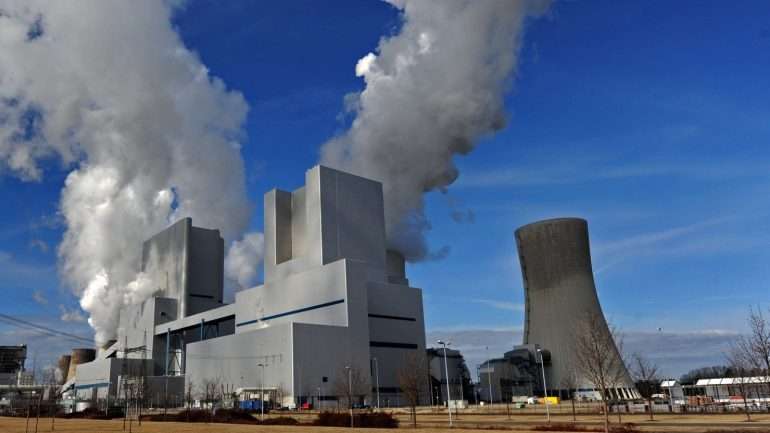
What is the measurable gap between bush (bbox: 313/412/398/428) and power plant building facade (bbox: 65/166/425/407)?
83.0 ft

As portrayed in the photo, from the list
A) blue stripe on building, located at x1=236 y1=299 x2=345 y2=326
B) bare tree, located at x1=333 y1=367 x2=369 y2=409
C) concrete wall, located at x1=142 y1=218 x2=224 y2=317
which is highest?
concrete wall, located at x1=142 y1=218 x2=224 y2=317

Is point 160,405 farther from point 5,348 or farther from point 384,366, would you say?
point 5,348

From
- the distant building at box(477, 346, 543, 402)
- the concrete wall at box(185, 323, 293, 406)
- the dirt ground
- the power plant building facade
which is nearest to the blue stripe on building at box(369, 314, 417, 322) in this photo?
the power plant building facade

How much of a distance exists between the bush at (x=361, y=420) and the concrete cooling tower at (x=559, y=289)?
38.0 m

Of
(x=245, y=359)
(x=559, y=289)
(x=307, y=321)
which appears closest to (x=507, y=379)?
(x=559, y=289)

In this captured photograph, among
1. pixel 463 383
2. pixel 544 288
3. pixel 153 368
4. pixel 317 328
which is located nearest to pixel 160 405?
pixel 153 368

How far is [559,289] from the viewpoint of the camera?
228ft

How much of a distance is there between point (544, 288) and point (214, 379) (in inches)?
1503

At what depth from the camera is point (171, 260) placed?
95438 mm

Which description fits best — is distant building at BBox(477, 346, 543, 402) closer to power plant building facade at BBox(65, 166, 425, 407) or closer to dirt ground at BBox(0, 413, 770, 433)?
power plant building facade at BBox(65, 166, 425, 407)

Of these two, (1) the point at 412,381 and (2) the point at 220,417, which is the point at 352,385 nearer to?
(2) the point at 220,417

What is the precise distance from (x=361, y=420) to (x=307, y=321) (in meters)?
35.1

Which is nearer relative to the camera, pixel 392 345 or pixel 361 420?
pixel 361 420

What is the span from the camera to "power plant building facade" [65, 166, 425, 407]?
62844 mm
